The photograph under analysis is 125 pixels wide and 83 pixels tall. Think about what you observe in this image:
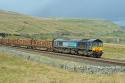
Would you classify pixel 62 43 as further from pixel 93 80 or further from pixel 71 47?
pixel 93 80

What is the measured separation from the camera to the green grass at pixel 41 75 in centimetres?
3132

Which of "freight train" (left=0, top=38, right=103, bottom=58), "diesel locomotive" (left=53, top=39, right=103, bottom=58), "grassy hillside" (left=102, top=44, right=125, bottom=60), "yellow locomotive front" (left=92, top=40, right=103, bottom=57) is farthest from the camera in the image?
"grassy hillside" (left=102, top=44, right=125, bottom=60)

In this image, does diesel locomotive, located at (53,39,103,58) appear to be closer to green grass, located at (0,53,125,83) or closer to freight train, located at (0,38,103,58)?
freight train, located at (0,38,103,58)

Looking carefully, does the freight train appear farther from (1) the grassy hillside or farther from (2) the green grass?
(2) the green grass

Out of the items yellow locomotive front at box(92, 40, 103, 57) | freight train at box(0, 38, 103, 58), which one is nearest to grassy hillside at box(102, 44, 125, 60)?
yellow locomotive front at box(92, 40, 103, 57)

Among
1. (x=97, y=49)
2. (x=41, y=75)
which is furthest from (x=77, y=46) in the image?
(x=41, y=75)

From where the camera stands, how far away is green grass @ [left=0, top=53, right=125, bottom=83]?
31319 millimetres

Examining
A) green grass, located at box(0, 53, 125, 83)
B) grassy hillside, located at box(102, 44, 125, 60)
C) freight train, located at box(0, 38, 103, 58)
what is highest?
freight train, located at box(0, 38, 103, 58)

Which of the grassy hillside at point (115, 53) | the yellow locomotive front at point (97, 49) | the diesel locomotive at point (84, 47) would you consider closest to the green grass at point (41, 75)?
the diesel locomotive at point (84, 47)

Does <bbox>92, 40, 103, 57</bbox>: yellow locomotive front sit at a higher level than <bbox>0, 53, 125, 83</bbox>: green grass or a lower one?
higher

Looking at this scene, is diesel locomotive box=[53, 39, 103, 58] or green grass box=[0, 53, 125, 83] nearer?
green grass box=[0, 53, 125, 83]

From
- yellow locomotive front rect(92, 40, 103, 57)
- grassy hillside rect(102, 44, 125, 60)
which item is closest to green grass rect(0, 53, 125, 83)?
yellow locomotive front rect(92, 40, 103, 57)

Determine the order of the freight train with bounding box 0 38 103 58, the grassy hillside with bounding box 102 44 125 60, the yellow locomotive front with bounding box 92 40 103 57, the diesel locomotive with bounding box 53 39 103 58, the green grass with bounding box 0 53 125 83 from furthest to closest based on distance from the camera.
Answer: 1. the grassy hillside with bounding box 102 44 125 60
2. the freight train with bounding box 0 38 103 58
3. the diesel locomotive with bounding box 53 39 103 58
4. the yellow locomotive front with bounding box 92 40 103 57
5. the green grass with bounding box 0 53 125 83

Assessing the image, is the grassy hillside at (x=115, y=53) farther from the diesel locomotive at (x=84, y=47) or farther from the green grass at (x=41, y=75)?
the green grass at (x=41, y=75)
